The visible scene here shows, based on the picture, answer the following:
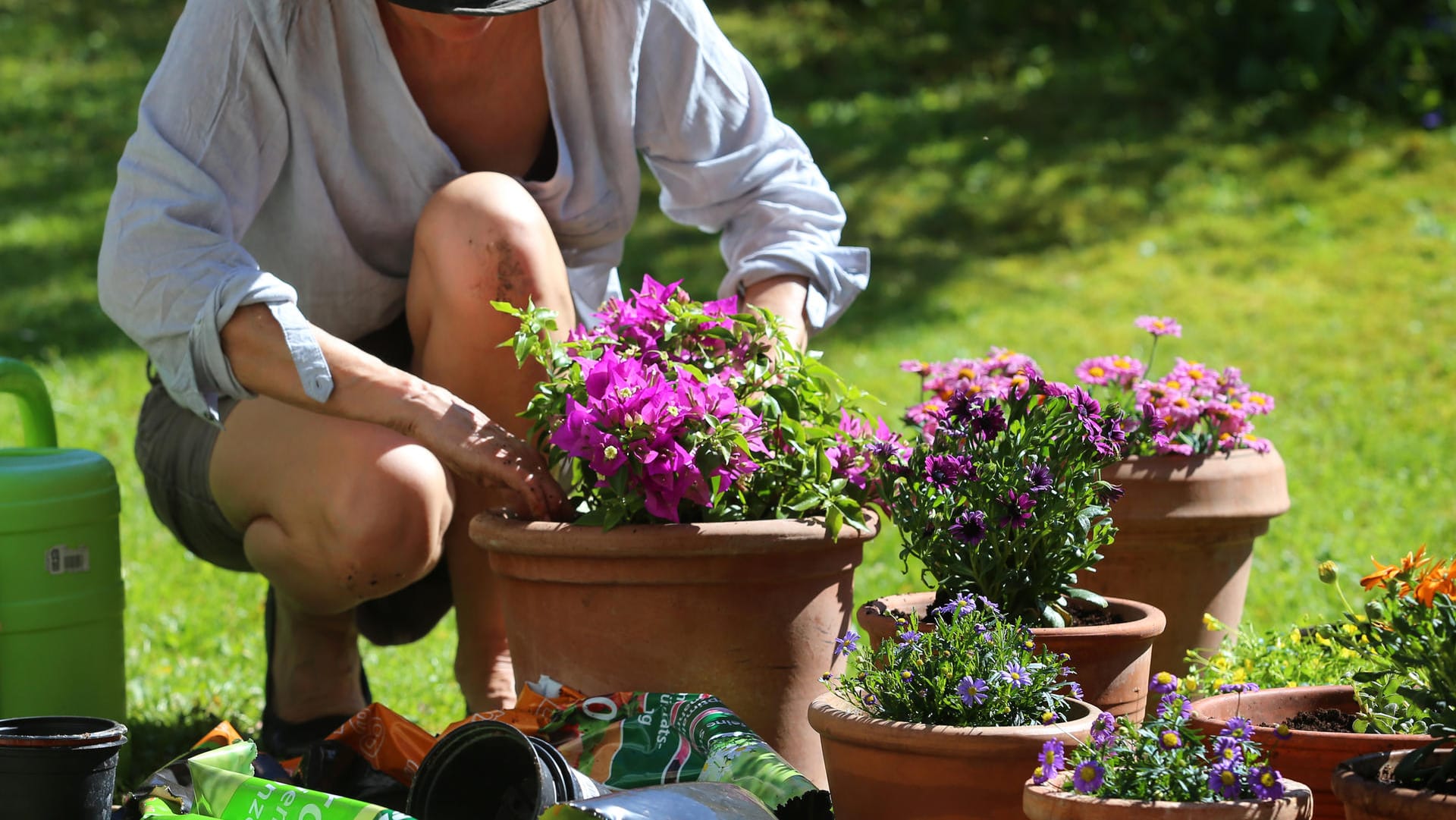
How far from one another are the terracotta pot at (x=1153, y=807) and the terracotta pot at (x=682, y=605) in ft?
2.13

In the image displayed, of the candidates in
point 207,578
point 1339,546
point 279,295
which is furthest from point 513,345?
point 1339,546

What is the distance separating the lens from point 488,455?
211 centimetres

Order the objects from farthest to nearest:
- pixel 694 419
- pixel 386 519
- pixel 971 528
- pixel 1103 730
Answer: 1. pixel 386 519
2. pixel 694 419
3. pixel 971 528
4. pixel 1103 730

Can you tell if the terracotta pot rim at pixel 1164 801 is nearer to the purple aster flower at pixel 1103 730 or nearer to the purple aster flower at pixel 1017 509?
the purple aster flower at pixel 1103 730

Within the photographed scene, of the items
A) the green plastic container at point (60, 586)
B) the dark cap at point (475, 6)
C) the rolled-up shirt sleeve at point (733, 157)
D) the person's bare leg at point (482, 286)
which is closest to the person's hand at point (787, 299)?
the rolled-up shirt sleeve at point (733, 157)

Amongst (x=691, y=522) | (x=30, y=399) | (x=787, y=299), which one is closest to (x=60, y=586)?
(x=30, y=399)

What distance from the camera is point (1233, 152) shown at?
819cm

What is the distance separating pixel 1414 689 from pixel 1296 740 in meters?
0.16

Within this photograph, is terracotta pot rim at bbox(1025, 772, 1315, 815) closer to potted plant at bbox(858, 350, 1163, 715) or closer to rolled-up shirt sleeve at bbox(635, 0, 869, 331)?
potted plant at bbox(858, 350, 1163, 715)

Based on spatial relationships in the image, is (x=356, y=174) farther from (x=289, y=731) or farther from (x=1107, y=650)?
(x=1107, y=650)

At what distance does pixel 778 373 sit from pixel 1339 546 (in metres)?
2.49

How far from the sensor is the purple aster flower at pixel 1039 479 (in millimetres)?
1828

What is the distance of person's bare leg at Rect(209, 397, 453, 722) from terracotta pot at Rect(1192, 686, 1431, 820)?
116 centimetres

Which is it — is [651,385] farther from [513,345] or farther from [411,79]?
[411,79]
